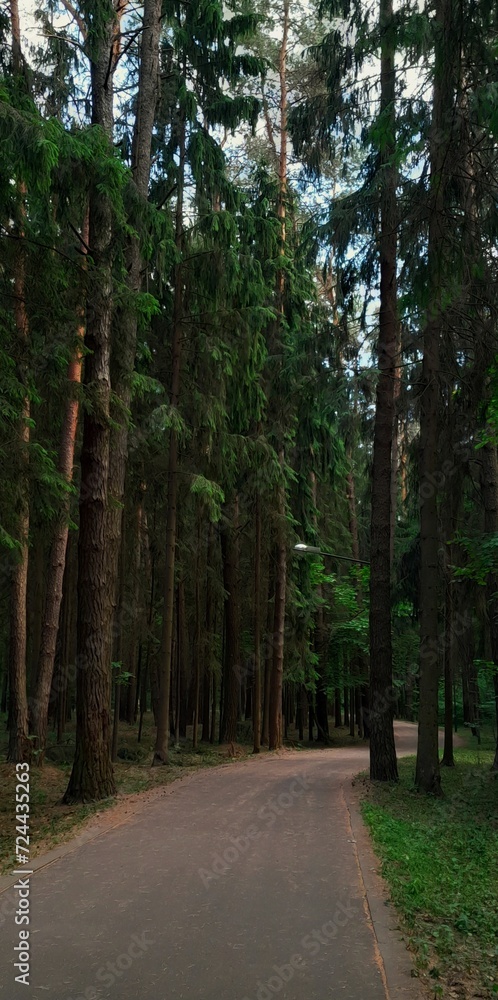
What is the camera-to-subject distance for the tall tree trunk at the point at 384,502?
42.5 ft

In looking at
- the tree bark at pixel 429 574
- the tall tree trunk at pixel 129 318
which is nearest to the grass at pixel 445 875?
the tree bark at pixel 429 574

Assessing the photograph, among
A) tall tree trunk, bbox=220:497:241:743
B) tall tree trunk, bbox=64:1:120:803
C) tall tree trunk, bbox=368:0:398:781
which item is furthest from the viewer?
tall tree trunk, bbox=220:497:241:743

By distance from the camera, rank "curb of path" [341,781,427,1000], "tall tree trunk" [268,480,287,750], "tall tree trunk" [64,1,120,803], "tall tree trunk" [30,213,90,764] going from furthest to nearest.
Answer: "tall tree trunk" [268,480,287,750] → "tall tree trunk" [30,213,90,764] → "tall tree trunk" [64,1,120,803] → "curb of path" [341,781,427,1000]

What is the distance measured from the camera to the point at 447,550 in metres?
16.8

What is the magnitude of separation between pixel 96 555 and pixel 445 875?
5920 millimetres

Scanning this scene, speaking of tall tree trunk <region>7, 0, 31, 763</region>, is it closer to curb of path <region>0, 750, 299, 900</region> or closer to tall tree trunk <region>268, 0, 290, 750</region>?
curb of path <region>0, 750, 299, 900</region>

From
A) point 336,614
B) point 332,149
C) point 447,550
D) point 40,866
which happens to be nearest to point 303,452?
point 447,550

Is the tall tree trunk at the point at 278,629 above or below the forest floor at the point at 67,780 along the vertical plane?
above

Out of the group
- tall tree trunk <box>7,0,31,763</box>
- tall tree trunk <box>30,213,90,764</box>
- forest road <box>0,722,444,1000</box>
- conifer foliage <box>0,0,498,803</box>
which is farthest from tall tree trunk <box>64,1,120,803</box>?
tall tree trunk <box>30,213,90,764</box>

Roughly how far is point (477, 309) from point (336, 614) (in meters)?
18.9

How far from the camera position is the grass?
173 inches

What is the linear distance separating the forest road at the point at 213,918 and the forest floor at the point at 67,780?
1.86 ft

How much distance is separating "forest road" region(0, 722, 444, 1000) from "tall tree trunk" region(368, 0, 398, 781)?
168 inches

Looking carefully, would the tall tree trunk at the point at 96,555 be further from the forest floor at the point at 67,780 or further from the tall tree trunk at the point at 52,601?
the tall tree trunk at the point at 52,601
